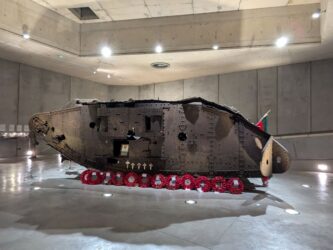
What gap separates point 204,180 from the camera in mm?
5746

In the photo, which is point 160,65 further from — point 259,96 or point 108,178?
point 108,178

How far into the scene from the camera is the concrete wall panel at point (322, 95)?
1052 centimetres

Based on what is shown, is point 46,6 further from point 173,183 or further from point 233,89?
point 233,89

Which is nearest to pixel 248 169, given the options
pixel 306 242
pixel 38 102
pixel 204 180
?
pixel 204 180

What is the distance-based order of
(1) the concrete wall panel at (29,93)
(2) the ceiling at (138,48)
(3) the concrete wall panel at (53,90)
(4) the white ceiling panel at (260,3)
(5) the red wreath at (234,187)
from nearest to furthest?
(5) the red wreath at (234,187)
(4) the white ceiling panel at (260,3)
(2) the ceiling at (138,48)
(1) the concrete wall panel at (29,93)
(3) the concrete wall panel at (53,90)

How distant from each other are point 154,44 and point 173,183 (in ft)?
21.3

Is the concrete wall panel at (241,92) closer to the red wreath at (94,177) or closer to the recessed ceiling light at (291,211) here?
the recessed ceiling light at (291,211)

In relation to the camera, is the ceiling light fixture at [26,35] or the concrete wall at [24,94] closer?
A: the ceiling light fixture at [26,35]

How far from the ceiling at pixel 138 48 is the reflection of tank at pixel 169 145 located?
4.45 m

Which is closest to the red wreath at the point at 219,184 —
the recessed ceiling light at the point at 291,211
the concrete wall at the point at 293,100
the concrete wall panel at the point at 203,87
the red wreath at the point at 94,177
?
the recessed ceiling light at the point at 291,211

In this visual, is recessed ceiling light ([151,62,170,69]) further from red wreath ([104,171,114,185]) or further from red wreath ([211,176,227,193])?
red wreath ([211,176,227,193])

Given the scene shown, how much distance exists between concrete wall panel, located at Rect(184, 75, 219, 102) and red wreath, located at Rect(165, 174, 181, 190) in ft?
29.0

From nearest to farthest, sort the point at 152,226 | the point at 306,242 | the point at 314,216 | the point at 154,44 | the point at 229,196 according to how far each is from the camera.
Result: the point at 306,242, the point at 152,226, the point at 314,216, the point at 229,196, the point at 154,44

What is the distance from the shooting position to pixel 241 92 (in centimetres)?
1286
